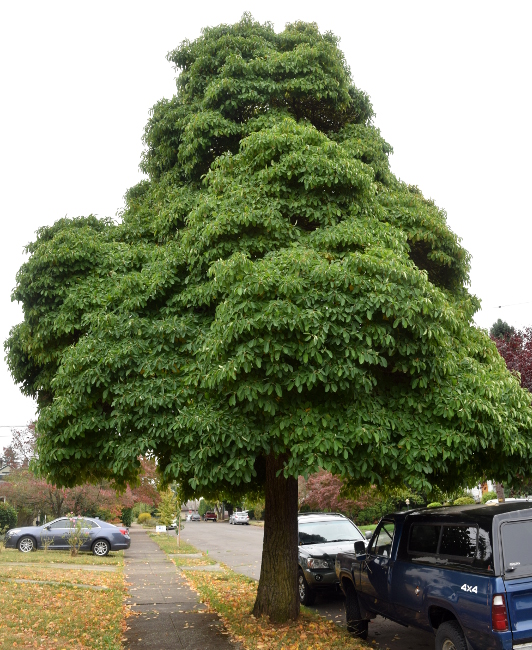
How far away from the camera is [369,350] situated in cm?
683

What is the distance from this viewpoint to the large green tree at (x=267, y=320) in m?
6.95

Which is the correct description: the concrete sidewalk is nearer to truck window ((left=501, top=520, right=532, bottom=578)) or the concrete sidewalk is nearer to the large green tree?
the large green tree

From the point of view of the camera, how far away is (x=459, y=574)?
19.0 feet

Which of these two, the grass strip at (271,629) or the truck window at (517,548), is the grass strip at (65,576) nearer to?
the grass strip at (271,629)

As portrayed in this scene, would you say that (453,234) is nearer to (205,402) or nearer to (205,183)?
(205,183)

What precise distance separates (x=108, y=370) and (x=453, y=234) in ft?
19.1

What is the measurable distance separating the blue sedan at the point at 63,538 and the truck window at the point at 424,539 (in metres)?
16.7

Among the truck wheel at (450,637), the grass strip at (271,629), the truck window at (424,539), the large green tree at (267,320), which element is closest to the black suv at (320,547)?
the grass strip at (271,629)

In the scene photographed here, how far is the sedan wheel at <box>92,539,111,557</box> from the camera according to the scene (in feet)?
69.9

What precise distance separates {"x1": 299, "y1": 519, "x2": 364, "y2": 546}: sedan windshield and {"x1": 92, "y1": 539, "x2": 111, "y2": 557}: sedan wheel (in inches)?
442

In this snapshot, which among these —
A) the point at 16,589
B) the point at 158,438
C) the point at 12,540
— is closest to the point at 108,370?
the point at 158,438

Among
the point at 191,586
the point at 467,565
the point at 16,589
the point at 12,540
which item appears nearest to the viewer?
the point at 467,565

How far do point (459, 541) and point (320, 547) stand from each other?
20.5 feet

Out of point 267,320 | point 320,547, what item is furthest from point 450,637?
point 320,547
